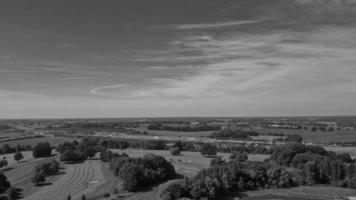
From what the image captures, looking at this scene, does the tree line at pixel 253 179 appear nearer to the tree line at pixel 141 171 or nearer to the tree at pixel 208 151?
the tree line at pixel 141 171

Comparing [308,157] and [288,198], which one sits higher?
[308,157]

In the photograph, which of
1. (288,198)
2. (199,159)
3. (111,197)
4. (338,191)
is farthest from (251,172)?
(199,159)

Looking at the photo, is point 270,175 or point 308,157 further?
point 308,157

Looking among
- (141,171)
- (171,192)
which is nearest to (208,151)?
(141,171)

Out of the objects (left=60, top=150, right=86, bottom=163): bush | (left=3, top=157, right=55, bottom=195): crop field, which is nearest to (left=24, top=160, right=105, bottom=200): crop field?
(left=3, top=157, right=55, bottom=195): crop field

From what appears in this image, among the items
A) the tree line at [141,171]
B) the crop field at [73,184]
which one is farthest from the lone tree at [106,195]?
the tree line at [141,171]

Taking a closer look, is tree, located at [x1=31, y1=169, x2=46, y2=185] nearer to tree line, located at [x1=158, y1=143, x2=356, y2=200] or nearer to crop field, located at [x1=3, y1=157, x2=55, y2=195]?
crop field, located at [x1=3, y1=157, x2=55, y2=195]

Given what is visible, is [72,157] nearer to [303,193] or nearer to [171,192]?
[171,192]

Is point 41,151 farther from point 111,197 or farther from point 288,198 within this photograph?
point 288,198
